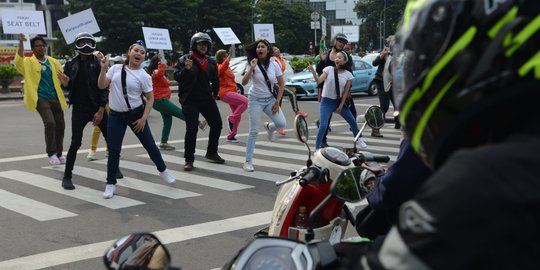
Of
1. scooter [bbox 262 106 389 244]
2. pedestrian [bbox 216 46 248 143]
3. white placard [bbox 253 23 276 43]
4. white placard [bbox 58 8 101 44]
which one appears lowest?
pedestrian [bbox 216 46 248 143]

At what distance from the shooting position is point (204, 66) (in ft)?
29.2

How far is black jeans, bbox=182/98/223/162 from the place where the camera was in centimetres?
858

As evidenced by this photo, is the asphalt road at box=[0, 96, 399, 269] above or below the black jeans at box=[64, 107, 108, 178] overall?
below

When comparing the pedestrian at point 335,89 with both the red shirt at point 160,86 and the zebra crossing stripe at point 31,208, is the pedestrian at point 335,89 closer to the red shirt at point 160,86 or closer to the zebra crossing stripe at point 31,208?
the red shirt at point 160,86

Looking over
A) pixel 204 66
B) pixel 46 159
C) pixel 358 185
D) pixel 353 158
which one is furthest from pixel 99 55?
Result: pixel 358 185

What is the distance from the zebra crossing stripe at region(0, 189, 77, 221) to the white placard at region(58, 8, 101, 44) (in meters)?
4.04

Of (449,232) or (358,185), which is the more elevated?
(449,232)

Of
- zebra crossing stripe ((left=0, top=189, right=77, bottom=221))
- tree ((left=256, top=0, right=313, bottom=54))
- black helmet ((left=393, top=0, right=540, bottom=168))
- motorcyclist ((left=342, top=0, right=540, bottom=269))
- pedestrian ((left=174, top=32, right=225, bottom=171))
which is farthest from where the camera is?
tree ((left=256, top=0, right=313, bottom=54))

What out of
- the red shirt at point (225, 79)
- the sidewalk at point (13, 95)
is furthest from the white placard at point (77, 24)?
the sidewalk at point (13, 95)

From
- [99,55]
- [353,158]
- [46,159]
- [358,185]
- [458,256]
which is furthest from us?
[46,159]

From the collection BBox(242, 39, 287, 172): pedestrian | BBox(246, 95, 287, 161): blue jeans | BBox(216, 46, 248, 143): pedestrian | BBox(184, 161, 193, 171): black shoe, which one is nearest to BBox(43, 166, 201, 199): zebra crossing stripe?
BBox(184, 161, 193, 171): black shoe

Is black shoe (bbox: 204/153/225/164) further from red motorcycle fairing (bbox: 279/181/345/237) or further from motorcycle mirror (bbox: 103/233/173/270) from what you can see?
motorcycle mirror (bbox: 103/233/173/270)

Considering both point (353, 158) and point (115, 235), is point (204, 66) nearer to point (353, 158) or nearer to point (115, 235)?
→ point (115, 235)

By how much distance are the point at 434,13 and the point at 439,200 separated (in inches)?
15.8
